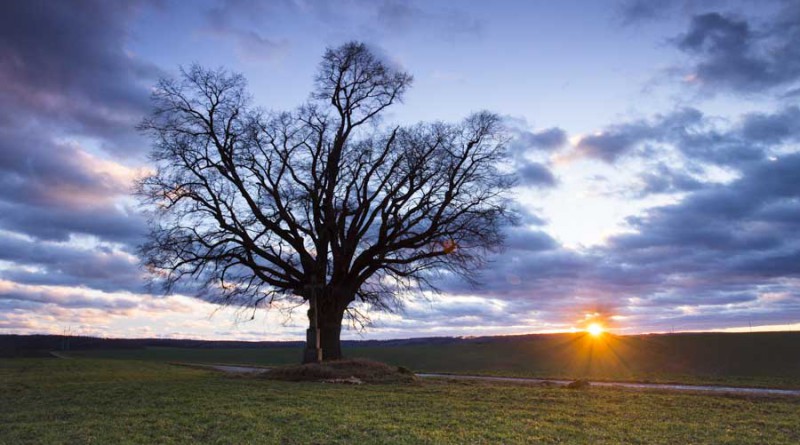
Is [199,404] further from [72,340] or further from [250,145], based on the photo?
[72,340]

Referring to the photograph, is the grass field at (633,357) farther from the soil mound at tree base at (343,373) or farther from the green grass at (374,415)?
the green grass at (374,415)

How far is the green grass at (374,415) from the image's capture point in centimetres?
1198

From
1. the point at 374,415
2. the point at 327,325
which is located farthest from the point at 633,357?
the point at 374,415

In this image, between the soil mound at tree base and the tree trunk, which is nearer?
the soil mound at tree base

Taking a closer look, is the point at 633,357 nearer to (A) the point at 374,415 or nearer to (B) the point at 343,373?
(B) the point at 343,373

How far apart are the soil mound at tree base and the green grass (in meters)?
2.77

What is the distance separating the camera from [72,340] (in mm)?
127750

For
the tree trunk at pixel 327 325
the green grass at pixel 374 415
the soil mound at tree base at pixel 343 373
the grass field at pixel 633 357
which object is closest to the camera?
the green grass at pixel 374 415

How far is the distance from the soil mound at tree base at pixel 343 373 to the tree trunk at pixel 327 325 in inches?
113

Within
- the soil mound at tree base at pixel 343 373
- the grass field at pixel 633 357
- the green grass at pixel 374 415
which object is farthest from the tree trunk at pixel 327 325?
the grass field at pixel 633 357

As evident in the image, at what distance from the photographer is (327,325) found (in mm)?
30469

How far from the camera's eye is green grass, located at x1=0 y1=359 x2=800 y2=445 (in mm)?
11977

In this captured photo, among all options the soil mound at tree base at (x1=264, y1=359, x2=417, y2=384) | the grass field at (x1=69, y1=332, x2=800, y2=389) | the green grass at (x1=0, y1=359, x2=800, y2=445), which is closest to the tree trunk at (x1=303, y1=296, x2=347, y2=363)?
the soil mound at tree base at (x1=264, y1=359, x2=417, y2=384)

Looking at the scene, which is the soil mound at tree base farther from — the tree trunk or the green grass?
the tree trunk
